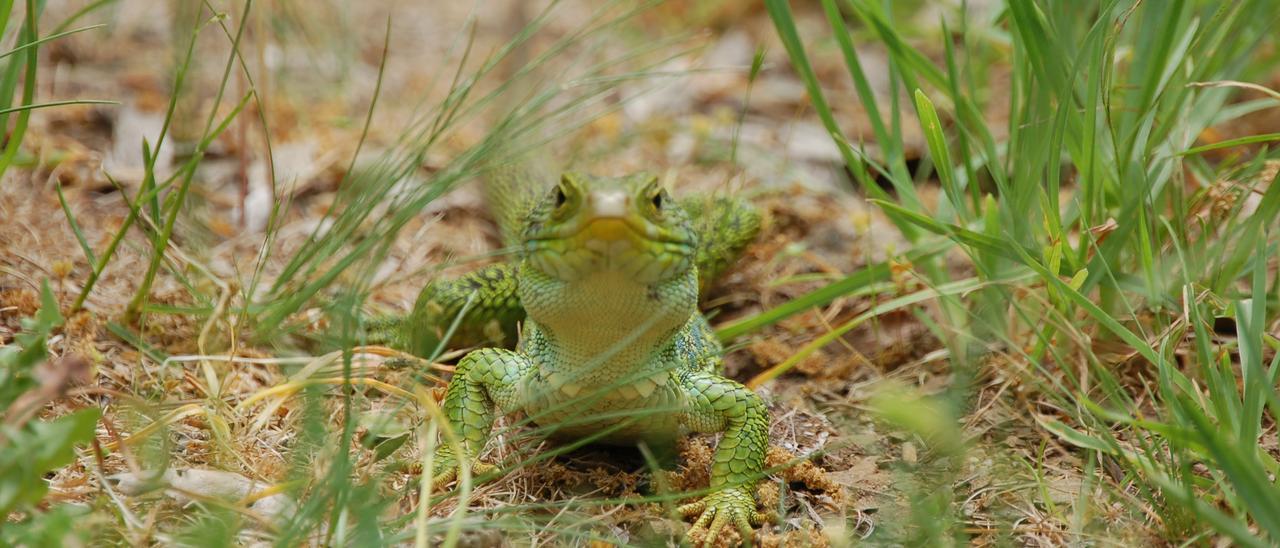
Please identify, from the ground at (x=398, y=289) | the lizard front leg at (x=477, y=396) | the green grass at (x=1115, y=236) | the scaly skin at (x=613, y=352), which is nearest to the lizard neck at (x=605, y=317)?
the scaly skin at (x=613, y=352)

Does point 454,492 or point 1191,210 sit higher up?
point 454,492

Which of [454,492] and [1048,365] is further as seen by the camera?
[1048,365]

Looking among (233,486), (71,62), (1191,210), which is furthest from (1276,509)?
(71,62)

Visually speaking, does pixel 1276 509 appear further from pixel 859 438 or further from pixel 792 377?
pixel 792 377

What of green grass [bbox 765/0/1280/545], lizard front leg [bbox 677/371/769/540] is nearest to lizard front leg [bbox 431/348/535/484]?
lizard front leg [bbox 677/371/769/540]

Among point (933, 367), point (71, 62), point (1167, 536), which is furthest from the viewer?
point (71, 62)

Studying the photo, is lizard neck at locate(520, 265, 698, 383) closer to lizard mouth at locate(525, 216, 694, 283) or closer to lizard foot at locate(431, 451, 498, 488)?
lizard mouth at locate(525, 216, 694, 283)
